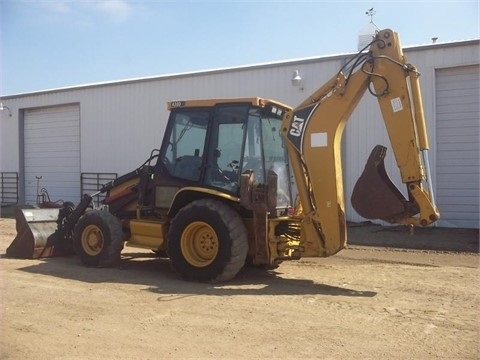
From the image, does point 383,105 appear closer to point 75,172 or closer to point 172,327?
point 172,327

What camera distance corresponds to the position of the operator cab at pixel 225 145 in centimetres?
772

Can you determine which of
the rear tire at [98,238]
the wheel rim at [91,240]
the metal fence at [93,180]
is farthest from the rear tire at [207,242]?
the metal fence at [93,180]

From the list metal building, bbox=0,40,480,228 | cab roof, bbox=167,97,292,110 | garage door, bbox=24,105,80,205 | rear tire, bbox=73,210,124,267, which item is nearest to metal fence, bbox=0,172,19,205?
metal building, bbox=0,40,480,228

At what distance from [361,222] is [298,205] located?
20.9 ft

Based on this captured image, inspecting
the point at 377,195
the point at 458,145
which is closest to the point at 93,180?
the point at 458,145

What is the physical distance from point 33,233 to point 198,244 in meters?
3.45

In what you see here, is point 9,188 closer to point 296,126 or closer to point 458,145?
point 458,145

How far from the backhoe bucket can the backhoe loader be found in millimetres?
14

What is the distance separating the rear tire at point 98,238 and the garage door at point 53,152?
12.1 m

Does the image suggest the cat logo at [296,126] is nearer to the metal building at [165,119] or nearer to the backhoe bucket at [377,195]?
the backhoe bucket at [377,195]

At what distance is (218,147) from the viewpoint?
788cm

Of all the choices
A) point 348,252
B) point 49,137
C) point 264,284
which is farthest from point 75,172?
point 264,284

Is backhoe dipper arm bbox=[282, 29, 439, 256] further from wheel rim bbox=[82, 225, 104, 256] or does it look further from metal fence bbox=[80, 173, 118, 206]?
metal fence bbox=[80, 173, 118, 206]

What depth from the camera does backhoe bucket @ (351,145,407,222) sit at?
7.02 m
